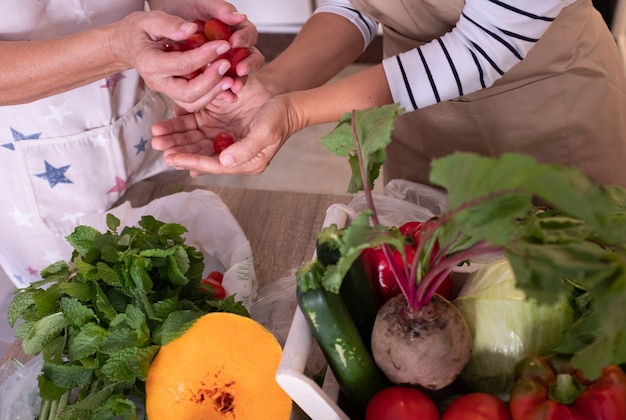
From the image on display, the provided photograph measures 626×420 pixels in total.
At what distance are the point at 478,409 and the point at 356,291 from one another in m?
0.17

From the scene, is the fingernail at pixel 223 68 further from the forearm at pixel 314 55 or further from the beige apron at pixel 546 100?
the beige apron at pixel 546 100

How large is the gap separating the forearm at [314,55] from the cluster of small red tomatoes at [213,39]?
9cm

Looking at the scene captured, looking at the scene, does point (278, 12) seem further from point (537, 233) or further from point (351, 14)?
point (537, 233)

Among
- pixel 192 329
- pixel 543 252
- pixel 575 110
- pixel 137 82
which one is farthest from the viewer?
pixel 137 82

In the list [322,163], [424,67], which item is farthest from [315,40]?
[322,163]

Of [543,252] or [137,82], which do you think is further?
[137,82]

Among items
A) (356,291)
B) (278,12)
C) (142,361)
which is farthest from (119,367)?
(278,12)

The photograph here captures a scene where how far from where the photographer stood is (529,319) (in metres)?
0.65

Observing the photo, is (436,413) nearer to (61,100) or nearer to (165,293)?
(165,293)

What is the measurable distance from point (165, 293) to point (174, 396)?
0.49ft

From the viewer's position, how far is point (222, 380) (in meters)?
0.73

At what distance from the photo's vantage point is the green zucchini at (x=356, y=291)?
0.64 m

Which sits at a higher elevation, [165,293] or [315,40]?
[315,40]

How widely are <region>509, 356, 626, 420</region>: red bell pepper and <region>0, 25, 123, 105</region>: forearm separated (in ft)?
2.61
